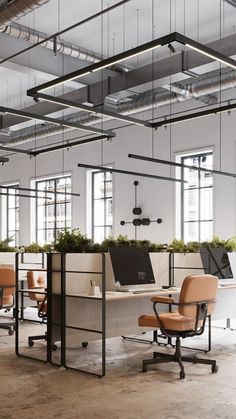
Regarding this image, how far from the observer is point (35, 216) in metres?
17.0

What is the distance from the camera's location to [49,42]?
26.7ft

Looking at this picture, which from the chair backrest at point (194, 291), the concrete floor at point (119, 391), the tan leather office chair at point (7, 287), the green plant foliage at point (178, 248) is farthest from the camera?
the green plant foliage at point (178, 248)

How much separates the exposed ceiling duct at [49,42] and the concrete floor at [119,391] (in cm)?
435

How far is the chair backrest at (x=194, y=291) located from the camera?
5312 millimetres

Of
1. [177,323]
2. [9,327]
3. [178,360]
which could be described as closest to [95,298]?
[177,323]

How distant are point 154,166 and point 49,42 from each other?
18.0 feet

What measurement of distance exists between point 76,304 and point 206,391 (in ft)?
5.95

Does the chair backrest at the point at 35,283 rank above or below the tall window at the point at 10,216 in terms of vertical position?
below

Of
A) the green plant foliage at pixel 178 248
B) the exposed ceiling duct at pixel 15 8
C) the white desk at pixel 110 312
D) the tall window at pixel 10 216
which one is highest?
the exposed ceiling duct at pixel 15 8

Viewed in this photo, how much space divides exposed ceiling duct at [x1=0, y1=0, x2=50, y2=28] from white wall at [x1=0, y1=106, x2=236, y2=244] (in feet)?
18.5

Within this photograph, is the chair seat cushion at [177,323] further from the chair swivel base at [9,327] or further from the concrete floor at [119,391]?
the chair swivel base at [9,327]

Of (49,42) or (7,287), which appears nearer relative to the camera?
(7,287)

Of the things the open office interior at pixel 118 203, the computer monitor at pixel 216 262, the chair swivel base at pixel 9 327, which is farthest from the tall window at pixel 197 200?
the chair swivel base at pixel 9 327

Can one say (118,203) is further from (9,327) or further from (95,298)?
(95,298)
